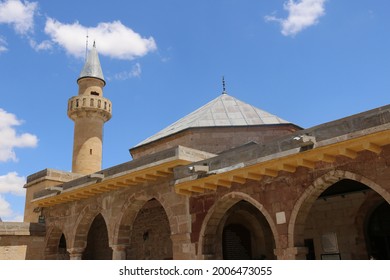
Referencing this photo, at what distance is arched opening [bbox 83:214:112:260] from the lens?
16281mm

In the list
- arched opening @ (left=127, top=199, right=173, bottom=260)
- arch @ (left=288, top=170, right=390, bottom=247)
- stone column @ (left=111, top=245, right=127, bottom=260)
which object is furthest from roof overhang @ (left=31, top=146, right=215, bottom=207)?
arch @ (left=288, top=170, right=390, bottom=247)

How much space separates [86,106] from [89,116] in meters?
0.63

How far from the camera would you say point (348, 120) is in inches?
300

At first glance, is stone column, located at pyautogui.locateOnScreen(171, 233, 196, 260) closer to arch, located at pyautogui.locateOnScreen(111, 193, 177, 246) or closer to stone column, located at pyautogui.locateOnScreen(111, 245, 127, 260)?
arch, located at pyautogui.locateOnScreen(111, 193, 177, 246)

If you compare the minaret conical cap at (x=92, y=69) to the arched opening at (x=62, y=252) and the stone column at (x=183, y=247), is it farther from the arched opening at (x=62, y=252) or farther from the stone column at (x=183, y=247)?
the stone column at (x=183, y=247)

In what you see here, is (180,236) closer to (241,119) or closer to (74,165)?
(241,119)

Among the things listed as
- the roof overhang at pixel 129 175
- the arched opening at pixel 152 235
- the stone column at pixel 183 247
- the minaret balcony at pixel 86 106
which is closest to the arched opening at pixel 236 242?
the stone column at pixel 183 247

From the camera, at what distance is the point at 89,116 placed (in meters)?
21.0

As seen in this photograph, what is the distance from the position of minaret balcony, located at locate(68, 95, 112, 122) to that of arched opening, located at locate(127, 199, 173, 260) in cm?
810

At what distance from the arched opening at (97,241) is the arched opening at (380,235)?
10095 millimetres

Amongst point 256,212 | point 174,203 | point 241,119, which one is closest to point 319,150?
point 174,203

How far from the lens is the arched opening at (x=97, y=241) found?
16.3 metres

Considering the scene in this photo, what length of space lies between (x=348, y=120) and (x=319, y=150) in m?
0.80
